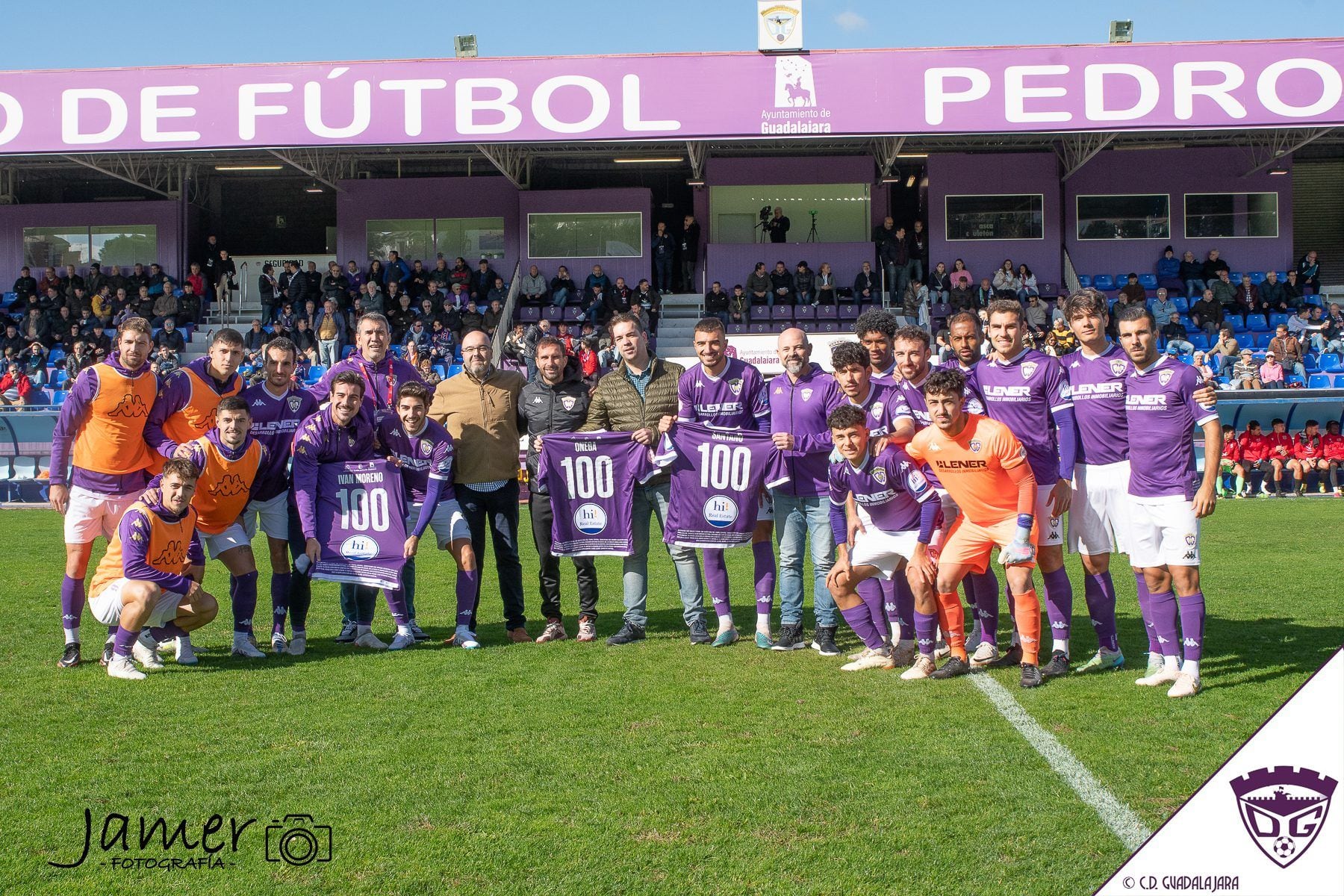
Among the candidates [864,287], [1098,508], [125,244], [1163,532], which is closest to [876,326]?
[1098,508]

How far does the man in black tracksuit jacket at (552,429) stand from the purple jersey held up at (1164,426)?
3.38 meters

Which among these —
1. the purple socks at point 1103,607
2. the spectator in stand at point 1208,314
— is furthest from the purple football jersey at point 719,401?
the spectator in stand at point 1208,314

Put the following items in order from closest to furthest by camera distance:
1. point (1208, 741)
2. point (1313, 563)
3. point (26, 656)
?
point (1208, 741), point (26, 656), point (1313, 563)

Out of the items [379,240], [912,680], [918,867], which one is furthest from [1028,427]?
[379,240]

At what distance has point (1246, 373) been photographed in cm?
2092

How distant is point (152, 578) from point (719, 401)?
342cm

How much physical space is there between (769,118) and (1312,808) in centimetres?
2155

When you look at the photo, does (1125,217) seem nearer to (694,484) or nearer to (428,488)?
(694,484)

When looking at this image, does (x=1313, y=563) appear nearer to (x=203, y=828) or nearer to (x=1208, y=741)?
(x=1208, y=741)

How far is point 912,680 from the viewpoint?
6.31 meters

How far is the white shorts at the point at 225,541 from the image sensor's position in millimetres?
7285

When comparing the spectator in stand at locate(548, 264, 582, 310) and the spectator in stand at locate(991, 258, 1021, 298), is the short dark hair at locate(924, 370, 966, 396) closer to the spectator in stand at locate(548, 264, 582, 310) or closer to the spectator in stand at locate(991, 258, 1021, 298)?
the spectator in stand at locate(991, 258, 1021, 298)

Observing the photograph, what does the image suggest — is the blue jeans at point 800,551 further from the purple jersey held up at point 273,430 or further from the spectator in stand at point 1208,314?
the spectator in stand at point 1208,314

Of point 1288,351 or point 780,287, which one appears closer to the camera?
point 1288,351
